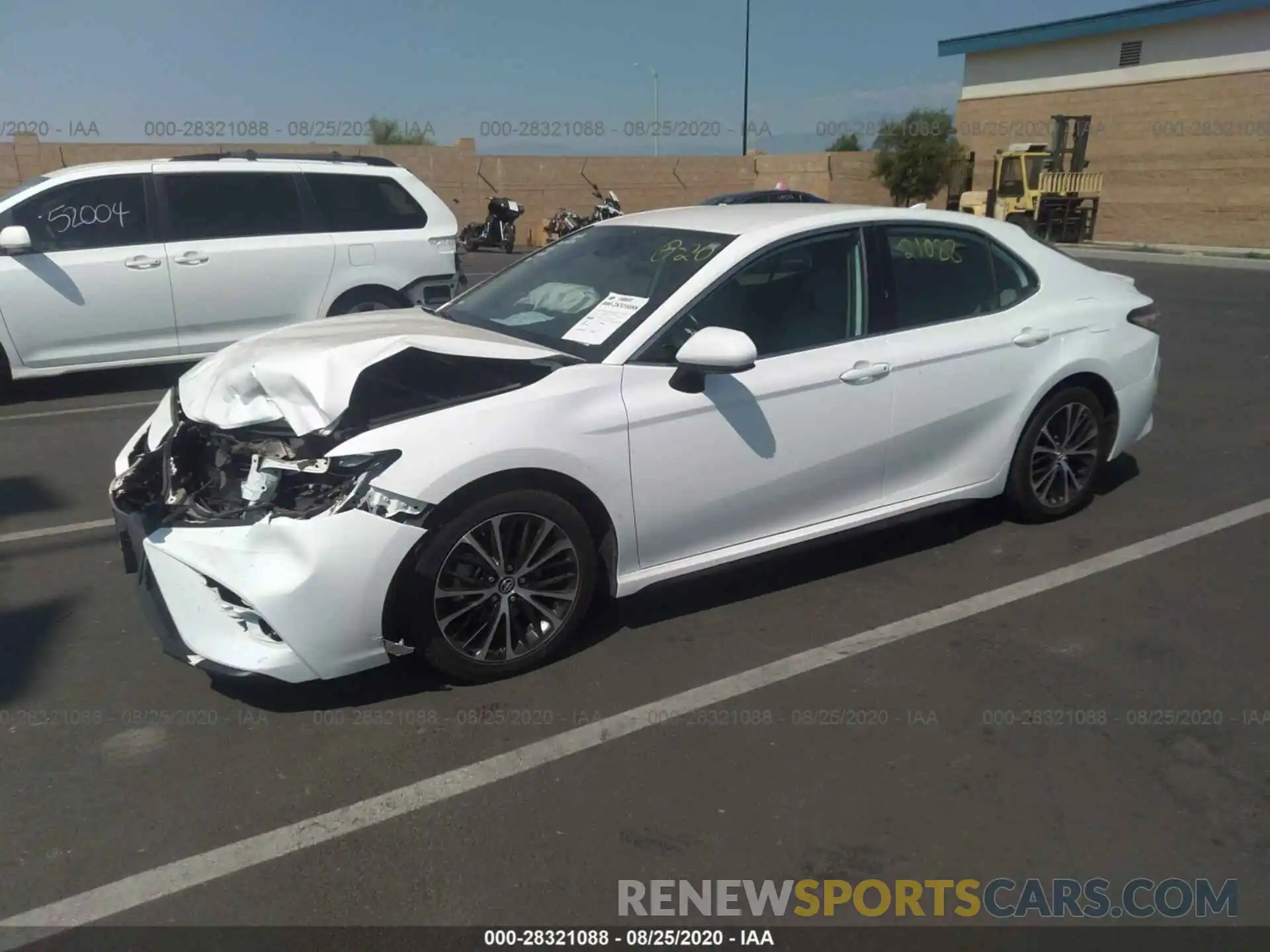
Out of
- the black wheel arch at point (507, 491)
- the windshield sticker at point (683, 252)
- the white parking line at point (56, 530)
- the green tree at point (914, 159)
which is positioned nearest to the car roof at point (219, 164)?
the white parking line at point (56, 530)

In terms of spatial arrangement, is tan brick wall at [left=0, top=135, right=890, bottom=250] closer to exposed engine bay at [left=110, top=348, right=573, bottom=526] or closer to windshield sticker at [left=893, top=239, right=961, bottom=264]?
windshield sticker at [left=893, top=239, right=961, bottom=264]

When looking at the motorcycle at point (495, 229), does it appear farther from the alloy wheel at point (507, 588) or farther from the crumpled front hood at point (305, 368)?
the alloy wheel at point (507, 588)

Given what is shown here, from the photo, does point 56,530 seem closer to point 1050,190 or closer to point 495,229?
point 495,229

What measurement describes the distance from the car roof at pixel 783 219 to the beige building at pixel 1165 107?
2796 centimetres

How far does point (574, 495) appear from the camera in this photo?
3.82 metres

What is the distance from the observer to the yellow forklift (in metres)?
29.5

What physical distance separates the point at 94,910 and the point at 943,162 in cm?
3984

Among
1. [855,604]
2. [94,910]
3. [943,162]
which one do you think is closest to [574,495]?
[855,604]

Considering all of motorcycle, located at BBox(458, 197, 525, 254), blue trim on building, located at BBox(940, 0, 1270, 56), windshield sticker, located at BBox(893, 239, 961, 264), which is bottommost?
motorcycle, located at BBox(458, 197, 525, 254)

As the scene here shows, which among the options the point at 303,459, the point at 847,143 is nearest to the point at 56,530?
the point at 303,459

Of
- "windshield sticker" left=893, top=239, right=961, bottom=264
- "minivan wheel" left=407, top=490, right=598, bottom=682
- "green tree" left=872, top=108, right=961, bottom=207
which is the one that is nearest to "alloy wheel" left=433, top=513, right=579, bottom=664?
"minivan wheel" left=407, top=490, right=598, bottom=682

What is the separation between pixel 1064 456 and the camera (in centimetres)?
535

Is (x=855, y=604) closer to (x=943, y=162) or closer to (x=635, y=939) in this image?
(x=635, y=939)

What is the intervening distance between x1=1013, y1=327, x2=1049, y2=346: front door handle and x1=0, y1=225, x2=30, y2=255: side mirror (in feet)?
23.0
